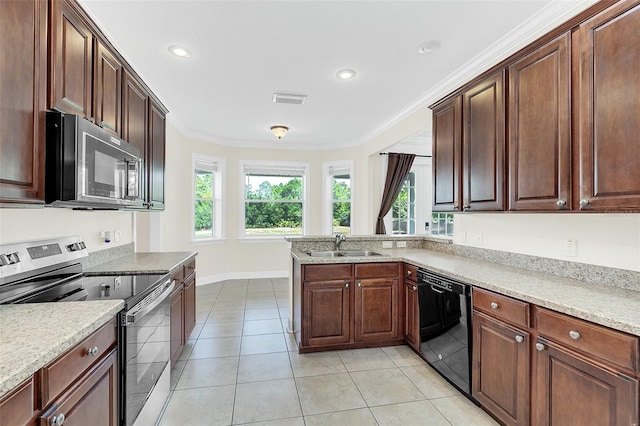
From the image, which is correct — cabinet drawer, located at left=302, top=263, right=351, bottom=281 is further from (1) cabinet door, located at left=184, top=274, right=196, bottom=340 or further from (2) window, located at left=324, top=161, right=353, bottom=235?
(2) window, located at left=324, top=161, right=353, bottom=235

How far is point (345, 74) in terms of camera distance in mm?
3131

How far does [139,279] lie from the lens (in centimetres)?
211

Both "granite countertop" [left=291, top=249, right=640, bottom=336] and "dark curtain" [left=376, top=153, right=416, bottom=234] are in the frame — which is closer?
"granite countertop" [left=291, top=249, right=640, bottom=336]

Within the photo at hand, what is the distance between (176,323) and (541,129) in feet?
9.96

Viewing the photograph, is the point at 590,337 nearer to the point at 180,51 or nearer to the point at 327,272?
the point at 327,272

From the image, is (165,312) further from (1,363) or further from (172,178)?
(172,178)

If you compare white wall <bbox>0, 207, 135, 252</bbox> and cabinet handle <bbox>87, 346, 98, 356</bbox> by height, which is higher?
white wall <bbox>0, 207, 135, 252</bbox>

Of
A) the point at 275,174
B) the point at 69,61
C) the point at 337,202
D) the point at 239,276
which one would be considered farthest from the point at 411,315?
the point at 275,174

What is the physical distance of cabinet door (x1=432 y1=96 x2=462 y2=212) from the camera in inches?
107

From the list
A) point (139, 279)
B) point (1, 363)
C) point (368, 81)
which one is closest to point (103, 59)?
point (139, 279)

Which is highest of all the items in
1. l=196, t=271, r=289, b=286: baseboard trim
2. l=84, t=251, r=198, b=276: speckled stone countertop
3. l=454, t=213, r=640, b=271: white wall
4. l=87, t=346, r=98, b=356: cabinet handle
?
l=454, t=213, r=640, b=271: white wall

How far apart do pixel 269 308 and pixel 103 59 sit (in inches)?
132

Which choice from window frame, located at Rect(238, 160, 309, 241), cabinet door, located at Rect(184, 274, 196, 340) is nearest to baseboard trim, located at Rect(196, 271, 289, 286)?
window frame, located at Rect(238, 160, 309, 241)

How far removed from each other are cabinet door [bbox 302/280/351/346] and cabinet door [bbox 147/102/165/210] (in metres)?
1.69
